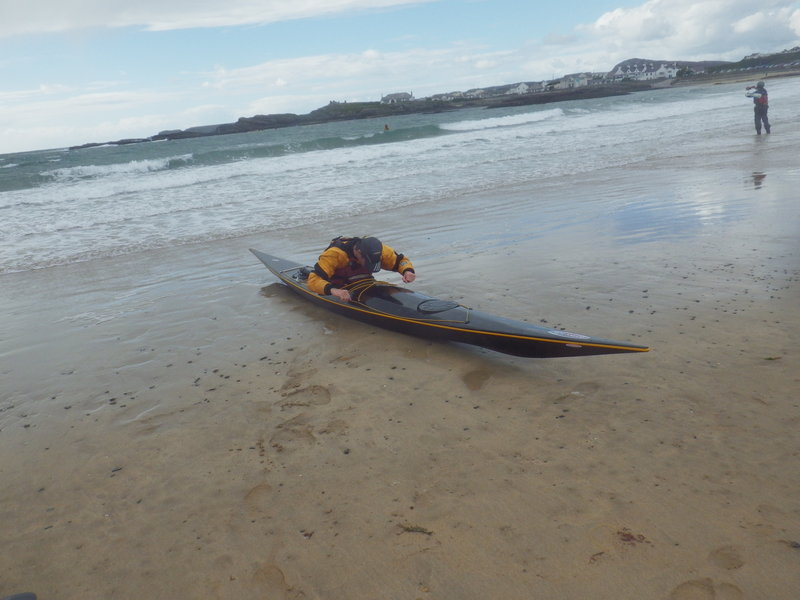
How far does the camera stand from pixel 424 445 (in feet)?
11.8

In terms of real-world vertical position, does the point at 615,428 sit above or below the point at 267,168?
below

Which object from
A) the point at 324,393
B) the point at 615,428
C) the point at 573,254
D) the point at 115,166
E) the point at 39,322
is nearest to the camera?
the point at 615,428

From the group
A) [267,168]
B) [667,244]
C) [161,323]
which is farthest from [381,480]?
[267,168]

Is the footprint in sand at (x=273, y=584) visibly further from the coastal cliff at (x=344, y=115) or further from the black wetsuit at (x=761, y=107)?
the coastal cliff at (x=344, y=115)

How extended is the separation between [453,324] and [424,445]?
1567 millimetres

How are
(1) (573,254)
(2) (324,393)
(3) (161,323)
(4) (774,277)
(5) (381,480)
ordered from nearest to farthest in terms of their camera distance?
(5) (381,480), (2) (324,393), (4) (774,277), (3) (161,323), (1) (573,254)

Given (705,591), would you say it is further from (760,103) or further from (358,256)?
(760,103)

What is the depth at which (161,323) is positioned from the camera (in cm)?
646

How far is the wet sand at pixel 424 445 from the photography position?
2.62 metres

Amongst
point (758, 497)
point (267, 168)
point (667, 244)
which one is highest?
point (267, 168)

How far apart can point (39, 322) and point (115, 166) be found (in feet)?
113

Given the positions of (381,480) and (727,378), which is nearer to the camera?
(381,480)

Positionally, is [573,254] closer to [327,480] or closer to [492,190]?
[327,480]

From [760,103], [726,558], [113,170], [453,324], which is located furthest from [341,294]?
[113,170]
